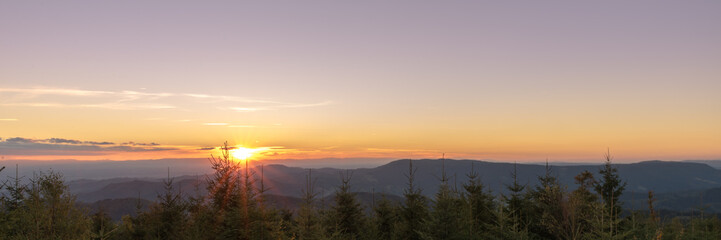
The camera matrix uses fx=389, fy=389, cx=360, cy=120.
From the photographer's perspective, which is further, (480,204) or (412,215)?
(480,204)

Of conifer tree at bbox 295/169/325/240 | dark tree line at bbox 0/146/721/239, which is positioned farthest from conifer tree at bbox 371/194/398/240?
conifer tree at bbox 295/169/325/240

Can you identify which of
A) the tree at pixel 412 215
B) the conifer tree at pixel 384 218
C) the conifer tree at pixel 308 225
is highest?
the conifer tree at pixel 308 225

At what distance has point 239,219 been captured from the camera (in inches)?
745

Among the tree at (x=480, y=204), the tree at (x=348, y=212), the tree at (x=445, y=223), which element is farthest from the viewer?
the tree at (x=348, y=212)

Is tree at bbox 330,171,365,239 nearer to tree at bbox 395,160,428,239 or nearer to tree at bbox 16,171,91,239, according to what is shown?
tree at bbox 395,160,428,239

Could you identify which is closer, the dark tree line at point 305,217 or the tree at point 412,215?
the dark tree line at point 305,217

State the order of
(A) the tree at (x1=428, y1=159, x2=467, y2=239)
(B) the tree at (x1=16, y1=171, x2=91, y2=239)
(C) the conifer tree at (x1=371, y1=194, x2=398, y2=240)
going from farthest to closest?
(C) the conifer tree at (x1=371, y1=194, x2=398, y2=240) → (B) the tree at (x1=16, y1=171, x2=91, y2=239) → (A) the tree at (x1=428, y1=159, x2=467, y2=239)

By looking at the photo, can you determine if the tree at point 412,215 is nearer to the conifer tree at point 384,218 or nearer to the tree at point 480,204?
the tree at point 480,204

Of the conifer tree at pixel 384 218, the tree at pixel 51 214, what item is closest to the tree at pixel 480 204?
the conifer tree at pixel 384 218

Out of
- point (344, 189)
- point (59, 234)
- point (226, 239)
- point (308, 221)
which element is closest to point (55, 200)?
point (59, 234)

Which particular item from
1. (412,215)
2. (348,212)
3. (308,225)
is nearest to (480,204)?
(412,215)

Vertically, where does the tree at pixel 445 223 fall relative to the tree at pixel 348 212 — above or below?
above

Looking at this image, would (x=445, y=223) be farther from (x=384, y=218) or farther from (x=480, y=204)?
(x=384, y=218)

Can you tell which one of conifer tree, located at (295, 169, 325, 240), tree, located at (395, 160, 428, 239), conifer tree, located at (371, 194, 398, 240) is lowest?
conifer tree, located at (371, 194, 398, 240)
